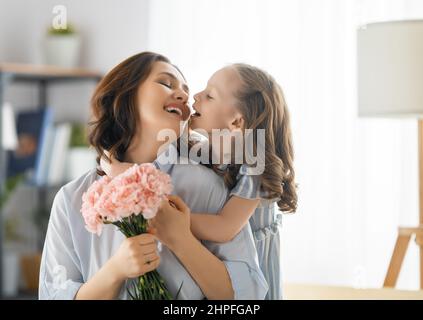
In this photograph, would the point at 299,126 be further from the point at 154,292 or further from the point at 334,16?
Answer: the point at 154,292

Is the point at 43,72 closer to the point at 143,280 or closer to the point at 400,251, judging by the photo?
the point at 400,251

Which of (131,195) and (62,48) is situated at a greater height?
(62,48)

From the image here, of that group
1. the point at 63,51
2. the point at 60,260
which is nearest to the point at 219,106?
the point at 60,260

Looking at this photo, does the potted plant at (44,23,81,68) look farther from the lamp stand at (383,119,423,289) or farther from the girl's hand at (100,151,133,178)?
the girl's hand at (100,151,133,178)

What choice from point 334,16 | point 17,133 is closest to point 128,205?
point 334,16

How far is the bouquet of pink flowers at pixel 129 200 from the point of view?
87 centimetres

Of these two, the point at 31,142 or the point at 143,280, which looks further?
the point at 31,142

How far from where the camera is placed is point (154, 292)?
36.6 inches

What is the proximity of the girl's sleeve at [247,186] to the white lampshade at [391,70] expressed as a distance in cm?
56

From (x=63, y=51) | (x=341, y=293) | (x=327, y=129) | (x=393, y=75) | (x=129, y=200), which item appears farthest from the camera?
(x=63, y=51)

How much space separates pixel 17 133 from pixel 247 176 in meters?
1.86

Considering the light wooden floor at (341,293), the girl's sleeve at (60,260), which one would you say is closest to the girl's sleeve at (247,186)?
the girl's sleeve at (60,260)

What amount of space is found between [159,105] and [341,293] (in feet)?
1.68

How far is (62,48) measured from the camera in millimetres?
2578
